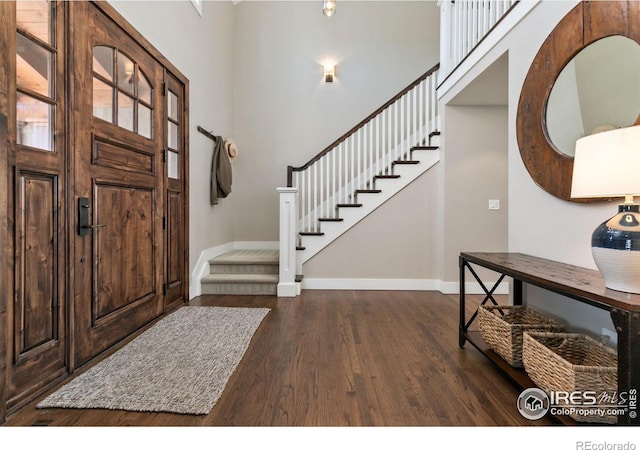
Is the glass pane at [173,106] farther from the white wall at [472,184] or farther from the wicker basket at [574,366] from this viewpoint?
the wicker basket at [574,366]

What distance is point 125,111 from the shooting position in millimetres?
2721

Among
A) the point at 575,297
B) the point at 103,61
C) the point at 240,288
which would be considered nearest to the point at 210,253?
the point at 240,288

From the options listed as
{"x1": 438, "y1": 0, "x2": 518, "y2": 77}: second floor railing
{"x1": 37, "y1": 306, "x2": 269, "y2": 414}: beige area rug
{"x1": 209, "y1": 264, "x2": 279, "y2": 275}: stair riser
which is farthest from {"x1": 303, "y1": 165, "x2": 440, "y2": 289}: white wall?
{"x1": 37, "y1": 306, "x2": 269, "y2": 414}: beige area rug

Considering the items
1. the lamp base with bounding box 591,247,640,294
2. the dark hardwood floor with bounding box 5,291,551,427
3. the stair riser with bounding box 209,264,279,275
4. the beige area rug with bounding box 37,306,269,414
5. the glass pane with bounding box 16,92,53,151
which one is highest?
the glass pane with bounding box 16,92,53,151

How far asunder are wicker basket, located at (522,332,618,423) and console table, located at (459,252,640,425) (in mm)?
133

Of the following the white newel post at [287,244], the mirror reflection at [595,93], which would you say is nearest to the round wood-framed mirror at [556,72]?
the mirror reflection at [595,93]

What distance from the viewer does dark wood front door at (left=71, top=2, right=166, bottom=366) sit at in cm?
221

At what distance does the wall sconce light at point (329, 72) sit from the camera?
5.61 meters

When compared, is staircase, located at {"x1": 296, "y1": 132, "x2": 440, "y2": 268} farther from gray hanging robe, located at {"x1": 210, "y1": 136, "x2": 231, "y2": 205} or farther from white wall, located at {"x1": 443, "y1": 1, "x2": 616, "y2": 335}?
white wall, located at {"x1": 443, "y1": 1, "x2": 616, "y2": 335}

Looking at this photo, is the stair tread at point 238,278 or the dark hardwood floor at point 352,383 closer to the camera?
the dark hardwood floor at point 352,383

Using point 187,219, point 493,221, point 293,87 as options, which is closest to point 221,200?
point 187,219

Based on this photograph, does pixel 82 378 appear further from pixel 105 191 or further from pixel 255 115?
pixel 255 115

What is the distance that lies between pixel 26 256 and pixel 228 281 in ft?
8.21

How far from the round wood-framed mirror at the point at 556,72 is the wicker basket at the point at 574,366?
0.79 metres
